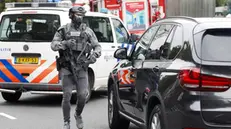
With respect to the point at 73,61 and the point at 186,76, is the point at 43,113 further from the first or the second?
the point at 186,76

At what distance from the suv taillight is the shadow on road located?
6892 millimetres

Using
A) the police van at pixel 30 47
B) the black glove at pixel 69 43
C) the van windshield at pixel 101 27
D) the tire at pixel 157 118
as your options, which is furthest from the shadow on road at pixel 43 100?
the tire at pixel 157 118

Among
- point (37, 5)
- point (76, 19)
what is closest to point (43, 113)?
point (37, 5)

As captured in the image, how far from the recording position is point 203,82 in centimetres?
494

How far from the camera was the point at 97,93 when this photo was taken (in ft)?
45.1

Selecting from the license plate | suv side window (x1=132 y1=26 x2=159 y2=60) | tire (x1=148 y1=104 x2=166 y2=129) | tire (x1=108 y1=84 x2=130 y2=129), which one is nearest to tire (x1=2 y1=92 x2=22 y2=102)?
the license plate

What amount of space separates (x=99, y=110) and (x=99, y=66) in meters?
1.43

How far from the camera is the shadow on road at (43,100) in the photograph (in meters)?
11.8

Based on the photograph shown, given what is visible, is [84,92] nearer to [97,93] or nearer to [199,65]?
[199,65]

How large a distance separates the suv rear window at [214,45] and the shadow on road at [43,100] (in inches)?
267

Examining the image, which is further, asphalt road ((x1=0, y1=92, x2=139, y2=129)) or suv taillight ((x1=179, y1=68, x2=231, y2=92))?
asphalt road ((x1=0, y1=92, x2=139, y2=129))

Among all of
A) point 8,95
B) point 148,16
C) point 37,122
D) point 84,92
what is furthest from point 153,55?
point 148,16

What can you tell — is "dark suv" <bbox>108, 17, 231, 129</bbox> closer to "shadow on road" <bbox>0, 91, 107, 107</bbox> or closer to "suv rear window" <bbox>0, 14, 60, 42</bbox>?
"suv rear window" <bbox>0, 14, 60, 42</bbox>

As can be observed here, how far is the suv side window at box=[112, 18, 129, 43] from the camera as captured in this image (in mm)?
12602
